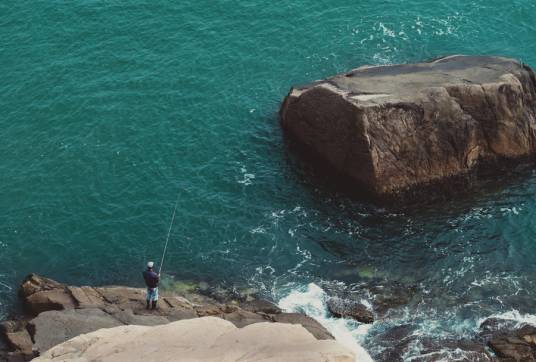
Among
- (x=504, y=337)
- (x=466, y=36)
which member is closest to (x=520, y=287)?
(x=504, y=337)

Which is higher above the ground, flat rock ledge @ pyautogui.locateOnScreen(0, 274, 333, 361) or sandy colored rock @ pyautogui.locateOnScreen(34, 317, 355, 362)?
sandy colored rock @ pyautogui.locateOnScreen(34, 317, 355, 362)

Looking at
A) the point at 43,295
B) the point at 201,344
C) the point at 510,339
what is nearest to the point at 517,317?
the point at 510,339

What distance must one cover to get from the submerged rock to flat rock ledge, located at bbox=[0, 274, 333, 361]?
2.53m

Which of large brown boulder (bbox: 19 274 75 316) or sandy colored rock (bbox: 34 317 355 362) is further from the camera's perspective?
large brown boulder (bbox: 19 274 75 316)

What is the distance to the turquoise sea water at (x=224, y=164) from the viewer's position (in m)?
43.3

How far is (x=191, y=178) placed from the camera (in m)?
49.5

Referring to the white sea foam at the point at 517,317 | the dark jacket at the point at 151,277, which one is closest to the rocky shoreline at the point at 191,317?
the white sea foam at the point at 517,317

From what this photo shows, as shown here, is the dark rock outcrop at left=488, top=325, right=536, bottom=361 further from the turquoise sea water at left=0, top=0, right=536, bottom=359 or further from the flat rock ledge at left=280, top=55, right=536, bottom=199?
the flat rock ledge at left=280, top=55, right=536, bottom=199

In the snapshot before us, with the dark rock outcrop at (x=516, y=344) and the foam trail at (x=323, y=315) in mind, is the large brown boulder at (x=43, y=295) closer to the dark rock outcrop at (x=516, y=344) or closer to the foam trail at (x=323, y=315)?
the foam trail at (x=323, y=315)

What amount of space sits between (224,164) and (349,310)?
1449 cm

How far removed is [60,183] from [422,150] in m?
21.9

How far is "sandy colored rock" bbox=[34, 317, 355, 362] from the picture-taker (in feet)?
100

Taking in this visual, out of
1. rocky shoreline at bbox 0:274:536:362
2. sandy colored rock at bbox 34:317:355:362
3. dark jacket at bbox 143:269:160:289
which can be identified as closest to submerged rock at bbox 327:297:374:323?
rocky shoreline at bbox 0:274:536:362

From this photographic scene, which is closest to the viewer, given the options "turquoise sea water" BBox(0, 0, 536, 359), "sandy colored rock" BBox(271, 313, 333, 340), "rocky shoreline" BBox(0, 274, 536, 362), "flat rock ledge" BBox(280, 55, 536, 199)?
"rocky shoreline" BBox(0, 274, 536, 362)
